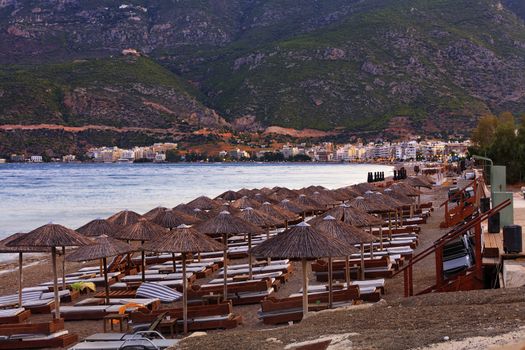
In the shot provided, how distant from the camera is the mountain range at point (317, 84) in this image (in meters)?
113

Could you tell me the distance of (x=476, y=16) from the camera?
4897 inches

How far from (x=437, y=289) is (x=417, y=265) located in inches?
216

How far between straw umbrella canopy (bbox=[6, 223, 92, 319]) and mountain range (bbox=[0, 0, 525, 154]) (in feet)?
336

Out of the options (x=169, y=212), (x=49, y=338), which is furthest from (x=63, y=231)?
(x=169, y=212)

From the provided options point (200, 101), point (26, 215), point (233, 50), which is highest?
point (233, 50)

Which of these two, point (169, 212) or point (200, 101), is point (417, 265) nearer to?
point (169, 212)

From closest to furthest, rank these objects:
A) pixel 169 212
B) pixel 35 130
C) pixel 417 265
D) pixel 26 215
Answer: pixel 417 265
pixel 169 212
pixel 26 215
pixel 35 130

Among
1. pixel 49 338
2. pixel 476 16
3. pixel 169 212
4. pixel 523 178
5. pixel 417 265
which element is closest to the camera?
pixel 49 338

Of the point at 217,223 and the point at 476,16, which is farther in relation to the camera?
the point at 476,16

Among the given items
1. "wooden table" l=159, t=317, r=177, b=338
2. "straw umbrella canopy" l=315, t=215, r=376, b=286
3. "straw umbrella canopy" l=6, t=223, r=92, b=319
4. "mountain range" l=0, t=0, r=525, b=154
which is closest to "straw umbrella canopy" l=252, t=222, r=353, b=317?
"straw umbrella canopy" l=315, t=215, r=376, b=286

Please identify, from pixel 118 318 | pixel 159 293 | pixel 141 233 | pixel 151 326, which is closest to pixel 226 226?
pixel 159 293

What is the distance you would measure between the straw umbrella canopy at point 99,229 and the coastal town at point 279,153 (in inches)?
3912

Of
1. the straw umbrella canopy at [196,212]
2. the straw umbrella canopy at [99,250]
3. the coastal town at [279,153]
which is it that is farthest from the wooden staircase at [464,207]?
the coastal town at [279,153]

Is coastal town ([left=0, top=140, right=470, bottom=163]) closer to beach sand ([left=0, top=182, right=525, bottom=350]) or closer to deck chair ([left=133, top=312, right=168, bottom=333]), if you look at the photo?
deck chair ([left=133, top=312, right=168, bottom=333])
